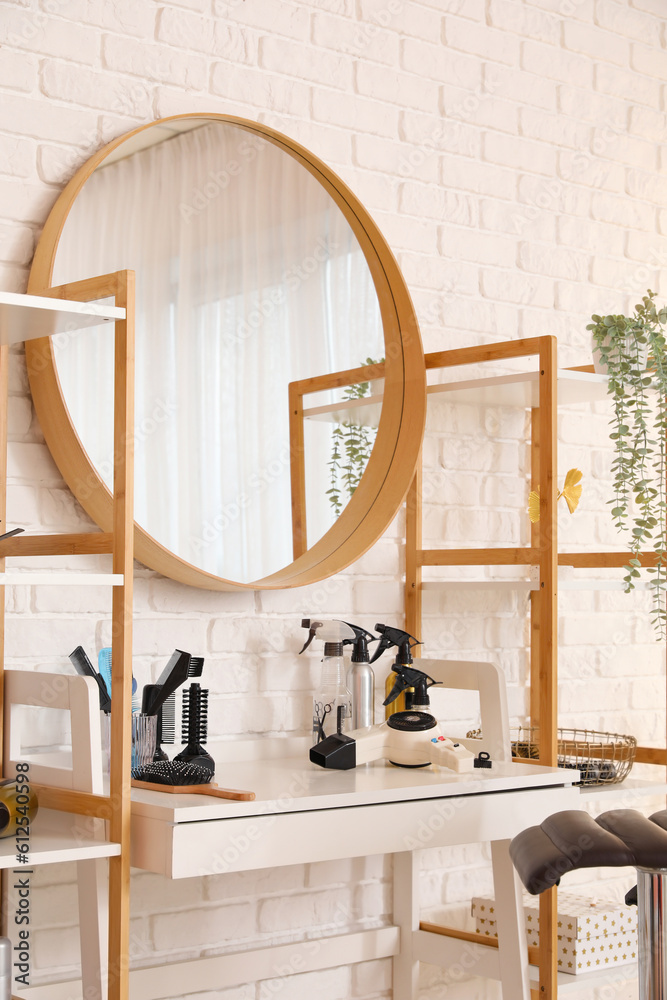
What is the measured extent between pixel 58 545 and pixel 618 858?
2.91 feet

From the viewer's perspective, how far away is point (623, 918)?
2.13m

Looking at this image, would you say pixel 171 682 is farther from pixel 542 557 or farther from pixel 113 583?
pixel 542 557

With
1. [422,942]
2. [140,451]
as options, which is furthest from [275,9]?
[422,942]

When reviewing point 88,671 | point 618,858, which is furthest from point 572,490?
point 88,671

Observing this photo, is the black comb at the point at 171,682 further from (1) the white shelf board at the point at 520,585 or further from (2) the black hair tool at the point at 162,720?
(1) the white shelf board at the point at 520,585

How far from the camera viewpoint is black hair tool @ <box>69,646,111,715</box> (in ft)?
5.61

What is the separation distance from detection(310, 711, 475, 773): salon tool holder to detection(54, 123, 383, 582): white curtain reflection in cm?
37

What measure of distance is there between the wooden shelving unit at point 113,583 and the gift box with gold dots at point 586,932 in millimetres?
918

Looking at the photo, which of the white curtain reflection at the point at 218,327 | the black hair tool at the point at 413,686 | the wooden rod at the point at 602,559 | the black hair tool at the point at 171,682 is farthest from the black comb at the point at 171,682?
the wooden rod at the point at 602,559

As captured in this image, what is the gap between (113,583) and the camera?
1.50 m

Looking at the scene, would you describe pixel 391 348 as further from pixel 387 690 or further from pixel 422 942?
pixel 422 942

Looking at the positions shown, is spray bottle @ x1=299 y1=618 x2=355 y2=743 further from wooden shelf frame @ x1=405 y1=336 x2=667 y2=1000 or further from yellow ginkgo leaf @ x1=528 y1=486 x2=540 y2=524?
yellow ginkgo leaf @ x1=528 y1=486 x2=540 y2=524

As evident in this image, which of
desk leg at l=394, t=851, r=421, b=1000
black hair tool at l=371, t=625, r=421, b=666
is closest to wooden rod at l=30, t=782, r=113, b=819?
black hair tool at l=371, t=625, r=421, b=666

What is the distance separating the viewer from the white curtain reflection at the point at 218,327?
1.88 meters
